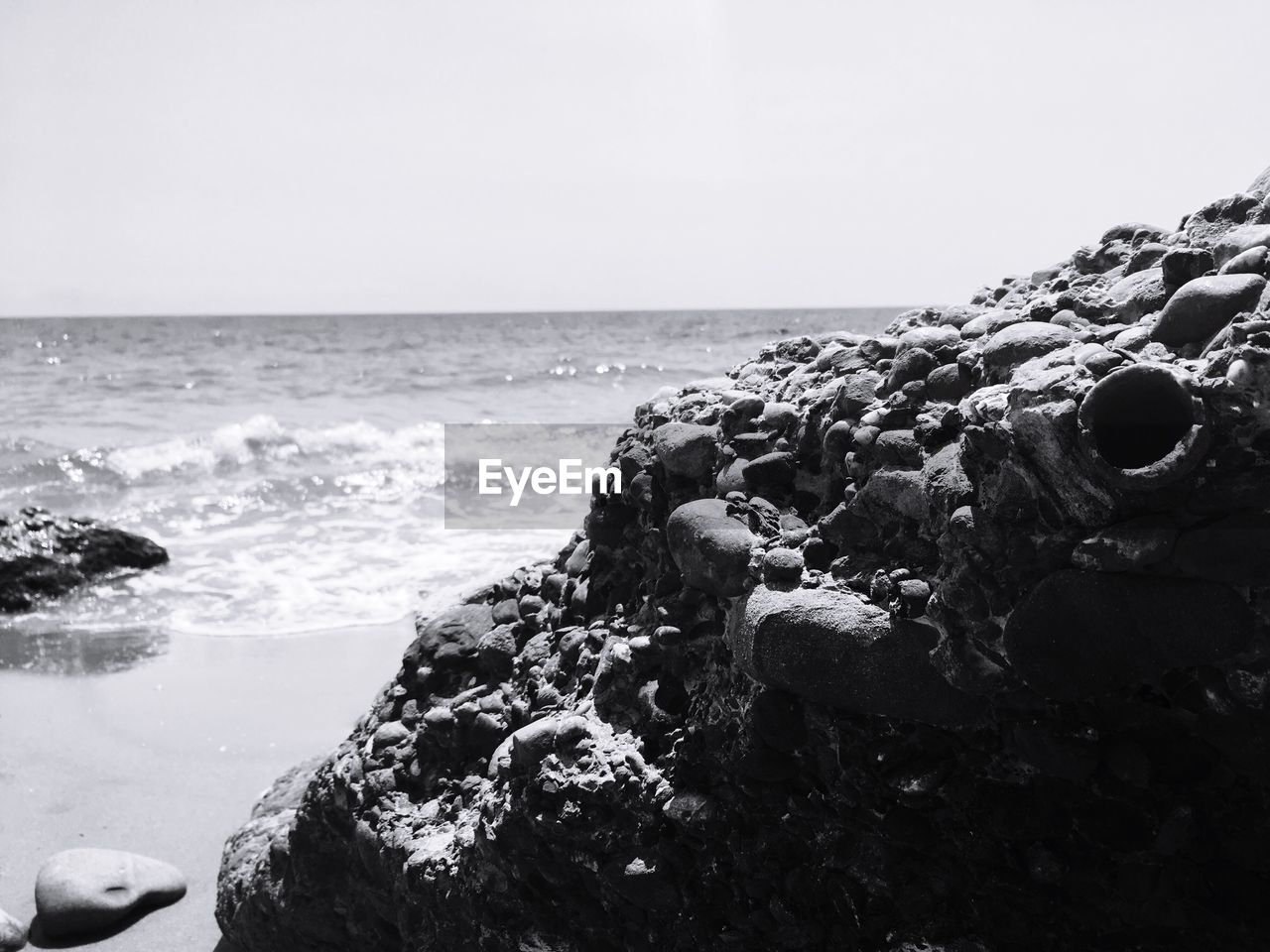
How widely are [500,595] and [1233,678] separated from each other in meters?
1.83

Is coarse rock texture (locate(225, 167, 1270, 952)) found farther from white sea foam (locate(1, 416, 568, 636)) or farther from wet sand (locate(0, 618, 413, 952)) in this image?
wet sand (locate(0, 618, 413, 952))

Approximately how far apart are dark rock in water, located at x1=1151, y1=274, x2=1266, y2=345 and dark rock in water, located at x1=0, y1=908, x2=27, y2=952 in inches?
132

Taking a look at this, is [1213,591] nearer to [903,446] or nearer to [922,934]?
[903,446]

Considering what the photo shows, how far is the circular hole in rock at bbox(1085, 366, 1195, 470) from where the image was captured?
1.38m

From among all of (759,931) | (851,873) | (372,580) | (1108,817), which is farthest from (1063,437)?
(372,580)

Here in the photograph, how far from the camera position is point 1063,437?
1.43 m

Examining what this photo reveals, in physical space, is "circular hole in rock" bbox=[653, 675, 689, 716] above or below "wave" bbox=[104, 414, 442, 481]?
above

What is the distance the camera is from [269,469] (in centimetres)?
1152

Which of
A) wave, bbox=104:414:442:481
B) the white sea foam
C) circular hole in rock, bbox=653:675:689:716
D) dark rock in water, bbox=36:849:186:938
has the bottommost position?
dark rock in water, bbox=36:849:186:938

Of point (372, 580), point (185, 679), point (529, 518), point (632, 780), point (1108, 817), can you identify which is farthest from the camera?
point (529, 518)

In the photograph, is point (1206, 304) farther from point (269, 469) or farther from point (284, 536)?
point (269, 469)

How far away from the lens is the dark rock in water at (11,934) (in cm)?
293

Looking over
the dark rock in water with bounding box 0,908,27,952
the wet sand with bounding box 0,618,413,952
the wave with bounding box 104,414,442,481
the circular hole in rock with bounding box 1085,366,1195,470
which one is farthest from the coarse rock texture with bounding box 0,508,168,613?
the circular hole in rock with bounding box 1085,366,1195,470

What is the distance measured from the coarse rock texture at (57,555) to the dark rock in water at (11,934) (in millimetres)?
3867
